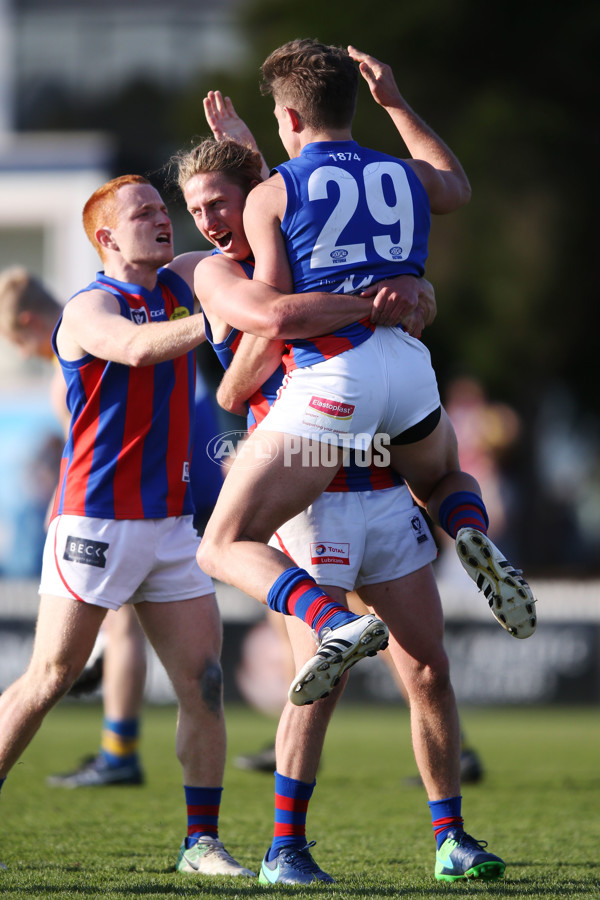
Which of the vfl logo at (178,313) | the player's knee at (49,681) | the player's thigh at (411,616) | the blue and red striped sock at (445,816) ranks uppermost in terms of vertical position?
the vfl logo at (178,313)

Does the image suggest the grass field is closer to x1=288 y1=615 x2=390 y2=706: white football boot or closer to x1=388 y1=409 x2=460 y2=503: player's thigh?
x1=288 y1=615 x2=390 y2=706: white football boot

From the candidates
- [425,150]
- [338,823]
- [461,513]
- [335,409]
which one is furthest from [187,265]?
[338,823]

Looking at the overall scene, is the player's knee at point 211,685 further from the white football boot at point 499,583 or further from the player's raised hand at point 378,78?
the player's raised hand at point 378,78

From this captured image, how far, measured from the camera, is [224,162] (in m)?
4.13

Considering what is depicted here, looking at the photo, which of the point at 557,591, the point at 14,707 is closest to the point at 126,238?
the point at 14,707

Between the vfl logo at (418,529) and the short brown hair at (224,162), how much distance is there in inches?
49.8

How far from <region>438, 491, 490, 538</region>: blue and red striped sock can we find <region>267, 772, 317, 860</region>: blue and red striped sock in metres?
0.98

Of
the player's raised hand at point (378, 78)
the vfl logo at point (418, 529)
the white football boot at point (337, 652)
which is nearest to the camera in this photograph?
the white football boot at point (337, 652)

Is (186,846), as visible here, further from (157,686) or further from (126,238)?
(157,686)

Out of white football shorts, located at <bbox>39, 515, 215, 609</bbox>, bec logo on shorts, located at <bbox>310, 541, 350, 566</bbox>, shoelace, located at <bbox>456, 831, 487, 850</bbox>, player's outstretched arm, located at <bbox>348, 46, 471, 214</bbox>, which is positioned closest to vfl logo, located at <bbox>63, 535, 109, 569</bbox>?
white football shorts, located at <bbox>39, 515, 215, 609</bbox>

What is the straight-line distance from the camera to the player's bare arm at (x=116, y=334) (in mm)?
4109

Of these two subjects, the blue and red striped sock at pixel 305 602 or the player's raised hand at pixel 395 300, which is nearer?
the blue and red striped sock at pixel 305 602

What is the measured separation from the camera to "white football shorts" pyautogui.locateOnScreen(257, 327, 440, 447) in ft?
12.5

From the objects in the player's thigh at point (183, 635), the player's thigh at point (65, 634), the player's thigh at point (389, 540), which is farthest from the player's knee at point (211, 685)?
the player's thigh at point (389, 540)
